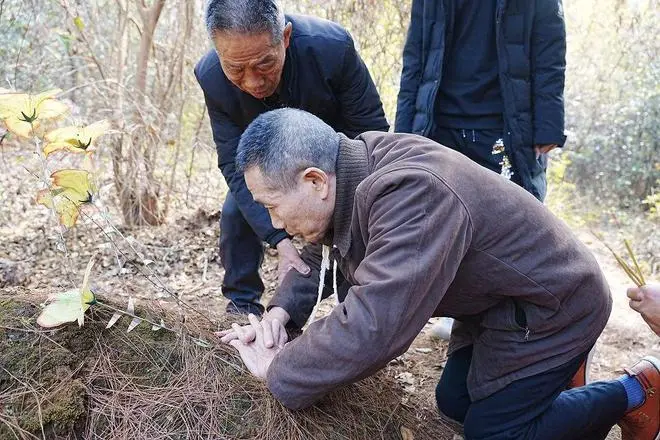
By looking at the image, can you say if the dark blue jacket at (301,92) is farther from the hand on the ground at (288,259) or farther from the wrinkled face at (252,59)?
the wrinkled face at (252,59)

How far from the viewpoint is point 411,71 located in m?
3.21

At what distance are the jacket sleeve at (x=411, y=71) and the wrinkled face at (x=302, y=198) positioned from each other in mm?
1469

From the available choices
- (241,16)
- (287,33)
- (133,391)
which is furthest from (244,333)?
(287,33)

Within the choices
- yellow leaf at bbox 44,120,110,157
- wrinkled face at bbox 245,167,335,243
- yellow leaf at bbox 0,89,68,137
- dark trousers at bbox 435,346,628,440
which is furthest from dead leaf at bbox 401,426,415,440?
yellow leaf at bbox 0,89,68,137

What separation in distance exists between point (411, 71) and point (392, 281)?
6.03ft

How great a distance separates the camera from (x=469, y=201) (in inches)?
70.5

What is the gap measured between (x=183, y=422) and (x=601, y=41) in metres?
8.00

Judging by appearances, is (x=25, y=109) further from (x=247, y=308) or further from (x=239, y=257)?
(x=247, y=308)

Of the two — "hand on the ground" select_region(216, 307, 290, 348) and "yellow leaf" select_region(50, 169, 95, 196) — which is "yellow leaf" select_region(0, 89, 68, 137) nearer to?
"yellow leaf" select_region(50, 169, 95, 196)

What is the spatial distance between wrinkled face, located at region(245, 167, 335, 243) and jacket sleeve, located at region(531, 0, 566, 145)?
5.23ft

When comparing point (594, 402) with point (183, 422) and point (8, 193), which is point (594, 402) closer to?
point (183, 422)

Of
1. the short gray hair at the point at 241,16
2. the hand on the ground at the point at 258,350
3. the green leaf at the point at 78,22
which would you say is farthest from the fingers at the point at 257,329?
the green leaf at the point at 78,22

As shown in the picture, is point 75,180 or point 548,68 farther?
point 548,68

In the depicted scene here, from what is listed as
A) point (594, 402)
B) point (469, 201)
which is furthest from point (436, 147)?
point (594, 402)
